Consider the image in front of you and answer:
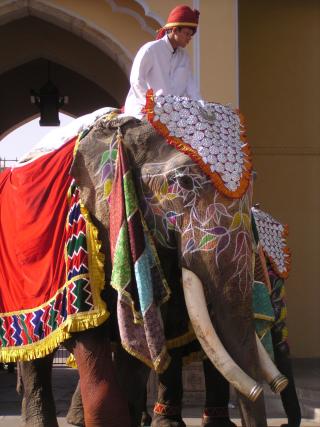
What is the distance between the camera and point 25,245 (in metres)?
5.13

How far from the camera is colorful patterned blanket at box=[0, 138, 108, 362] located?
482 centimetres

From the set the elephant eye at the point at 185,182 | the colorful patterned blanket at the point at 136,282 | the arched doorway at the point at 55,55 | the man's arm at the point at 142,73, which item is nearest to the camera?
the colorful patterned blanket at the point at 136,282

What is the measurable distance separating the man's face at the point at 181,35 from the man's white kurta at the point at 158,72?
0.14 feet

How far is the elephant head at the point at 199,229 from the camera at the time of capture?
14.6ft

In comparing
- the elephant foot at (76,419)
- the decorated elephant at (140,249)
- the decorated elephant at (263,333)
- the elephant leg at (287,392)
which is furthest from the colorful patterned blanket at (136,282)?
the elephant leg at (287,392)

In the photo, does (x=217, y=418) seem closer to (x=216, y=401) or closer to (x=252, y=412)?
(x=216, y=401)

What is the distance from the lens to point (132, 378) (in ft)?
17.0

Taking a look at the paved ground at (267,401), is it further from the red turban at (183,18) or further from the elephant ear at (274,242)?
the red turban at (183,18)

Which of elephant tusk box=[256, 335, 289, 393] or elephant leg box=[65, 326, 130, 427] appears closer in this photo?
elephant tusk box=[256, 335, 289, 393]

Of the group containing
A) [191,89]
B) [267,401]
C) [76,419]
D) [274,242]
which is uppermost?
[191,89]

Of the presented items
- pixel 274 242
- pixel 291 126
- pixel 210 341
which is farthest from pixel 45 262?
pixel 291 126

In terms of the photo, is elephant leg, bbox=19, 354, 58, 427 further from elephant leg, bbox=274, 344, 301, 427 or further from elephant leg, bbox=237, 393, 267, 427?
elephant leg, bbox=274, 344, 301, 427

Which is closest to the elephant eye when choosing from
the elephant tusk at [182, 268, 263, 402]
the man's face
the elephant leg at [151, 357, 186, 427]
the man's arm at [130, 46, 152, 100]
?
the elephant tusk at [182, 268, 263, 402]

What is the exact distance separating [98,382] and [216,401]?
178cm
